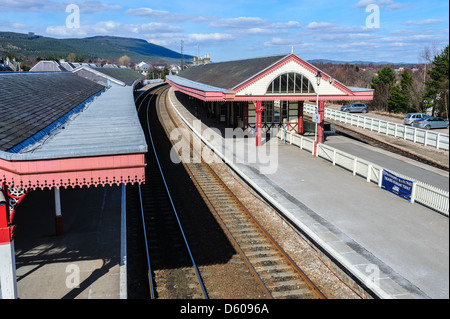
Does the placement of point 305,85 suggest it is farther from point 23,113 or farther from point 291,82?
point 23,113

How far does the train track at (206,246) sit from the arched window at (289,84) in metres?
7.76

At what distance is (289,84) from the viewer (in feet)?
77.0

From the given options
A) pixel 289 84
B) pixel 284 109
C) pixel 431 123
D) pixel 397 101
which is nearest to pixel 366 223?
pixel 289 84

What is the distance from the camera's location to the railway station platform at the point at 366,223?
7.82 metres

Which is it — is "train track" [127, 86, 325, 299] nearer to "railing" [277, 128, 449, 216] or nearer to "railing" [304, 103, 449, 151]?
"railing" [277, 128, 449, 216]

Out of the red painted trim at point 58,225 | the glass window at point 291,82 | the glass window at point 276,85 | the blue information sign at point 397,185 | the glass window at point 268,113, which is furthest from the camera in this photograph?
the glass window at point 268,113

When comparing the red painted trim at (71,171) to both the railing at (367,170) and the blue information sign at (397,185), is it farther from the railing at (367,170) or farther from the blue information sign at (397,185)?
the blue information sign at (397,185)

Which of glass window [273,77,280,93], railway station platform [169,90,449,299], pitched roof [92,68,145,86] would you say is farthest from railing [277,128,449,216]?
pitched roof [92,68,145,86]

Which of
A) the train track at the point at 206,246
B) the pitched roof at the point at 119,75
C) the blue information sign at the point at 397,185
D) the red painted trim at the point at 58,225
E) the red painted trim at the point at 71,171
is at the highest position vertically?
the pitched roof at the point at 119,75

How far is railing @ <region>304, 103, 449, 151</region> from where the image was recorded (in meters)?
25.1

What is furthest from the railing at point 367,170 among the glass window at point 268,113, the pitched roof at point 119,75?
the pitched roof at point 119,75
